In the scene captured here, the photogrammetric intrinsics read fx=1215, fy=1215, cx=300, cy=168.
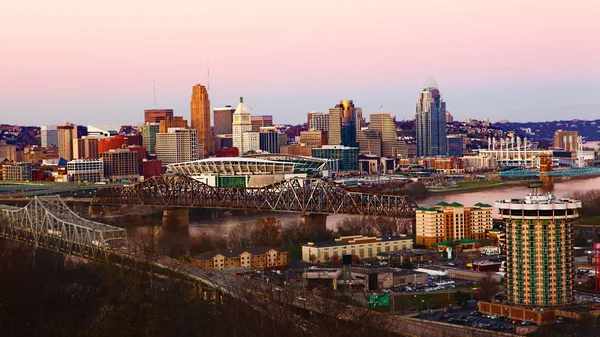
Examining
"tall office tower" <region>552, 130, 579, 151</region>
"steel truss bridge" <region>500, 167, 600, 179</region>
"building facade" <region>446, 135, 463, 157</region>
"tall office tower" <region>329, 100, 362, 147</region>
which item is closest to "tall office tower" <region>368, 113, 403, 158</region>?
"tall office tower" <region>329, 100, 362, 147</region>

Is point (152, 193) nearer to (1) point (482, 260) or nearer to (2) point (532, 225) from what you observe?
(1) point (482, 260)

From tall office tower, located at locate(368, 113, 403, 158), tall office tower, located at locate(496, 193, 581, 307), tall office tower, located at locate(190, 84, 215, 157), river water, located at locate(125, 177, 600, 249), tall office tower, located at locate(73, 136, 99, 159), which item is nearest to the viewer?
tall office tower, located at locate(496, 193, 581, 307)

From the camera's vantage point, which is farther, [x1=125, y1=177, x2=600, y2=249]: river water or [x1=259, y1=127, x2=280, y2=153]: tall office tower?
[x1=259, y1=127, x2=280, y2=153]: tall office tower

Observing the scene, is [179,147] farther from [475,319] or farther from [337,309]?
[337,309]

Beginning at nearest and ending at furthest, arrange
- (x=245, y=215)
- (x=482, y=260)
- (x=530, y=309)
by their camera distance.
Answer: (x=530, y=309)
(x=482, y=260)
(x=245, y=215)

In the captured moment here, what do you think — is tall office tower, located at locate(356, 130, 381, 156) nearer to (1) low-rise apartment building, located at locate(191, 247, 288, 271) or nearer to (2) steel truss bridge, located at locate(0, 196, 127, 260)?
(2) steel truss bridge, located at locate(0, 196, 127, 260)

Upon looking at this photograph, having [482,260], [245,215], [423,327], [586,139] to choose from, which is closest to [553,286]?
[423,327]
